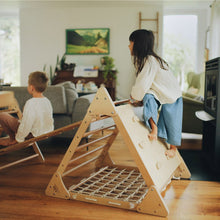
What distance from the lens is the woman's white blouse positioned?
201cm

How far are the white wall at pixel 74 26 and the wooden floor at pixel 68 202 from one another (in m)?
5.32

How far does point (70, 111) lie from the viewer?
11.3ft

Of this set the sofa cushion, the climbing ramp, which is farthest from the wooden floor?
the sofa cushion

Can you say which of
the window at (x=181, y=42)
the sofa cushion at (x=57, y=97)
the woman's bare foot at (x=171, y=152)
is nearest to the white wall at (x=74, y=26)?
the window at (x=181, y=42)

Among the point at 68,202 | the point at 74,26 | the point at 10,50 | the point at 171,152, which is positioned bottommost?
the point at 68,202

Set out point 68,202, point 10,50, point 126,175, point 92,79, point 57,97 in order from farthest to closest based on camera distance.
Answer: point 10,50, point 92,79, point 57,97, point 126,175, point 68,202

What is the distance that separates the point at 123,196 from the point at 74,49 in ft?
20.4

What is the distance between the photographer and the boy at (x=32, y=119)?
2.39m

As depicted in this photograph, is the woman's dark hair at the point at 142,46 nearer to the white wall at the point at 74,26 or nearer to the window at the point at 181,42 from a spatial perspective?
the white wall at the point at 74,26

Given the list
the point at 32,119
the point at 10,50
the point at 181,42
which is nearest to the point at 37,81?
the point at 32,119

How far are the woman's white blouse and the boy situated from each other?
2.87ft

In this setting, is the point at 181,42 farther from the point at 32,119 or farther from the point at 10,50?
the point at 32,119

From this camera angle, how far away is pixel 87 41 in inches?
300

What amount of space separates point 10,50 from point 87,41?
239 cm
